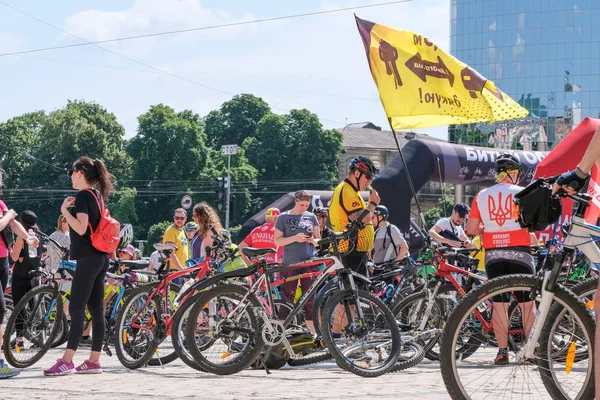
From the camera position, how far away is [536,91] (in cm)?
11244

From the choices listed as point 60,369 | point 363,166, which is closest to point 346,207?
point 363,166

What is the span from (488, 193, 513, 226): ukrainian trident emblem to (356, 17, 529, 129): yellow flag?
6871 millimetres

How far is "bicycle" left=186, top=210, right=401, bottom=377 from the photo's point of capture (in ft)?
26.9

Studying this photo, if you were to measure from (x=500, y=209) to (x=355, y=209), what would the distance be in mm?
1523

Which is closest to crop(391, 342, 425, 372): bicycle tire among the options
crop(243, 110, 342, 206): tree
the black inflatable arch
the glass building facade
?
the black inflatable arch

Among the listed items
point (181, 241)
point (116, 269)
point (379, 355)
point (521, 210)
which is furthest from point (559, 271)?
point (181, 241)

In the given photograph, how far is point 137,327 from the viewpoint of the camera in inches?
371

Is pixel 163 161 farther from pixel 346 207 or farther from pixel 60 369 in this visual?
pixel 60 369

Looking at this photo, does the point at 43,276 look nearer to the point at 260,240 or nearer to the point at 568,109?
the point at 260,240

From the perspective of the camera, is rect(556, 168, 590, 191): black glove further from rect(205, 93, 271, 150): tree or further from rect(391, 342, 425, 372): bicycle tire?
rect(205, 93, 271, 150): tree

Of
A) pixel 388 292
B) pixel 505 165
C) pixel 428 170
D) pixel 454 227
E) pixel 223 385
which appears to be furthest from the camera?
pixel 428 170

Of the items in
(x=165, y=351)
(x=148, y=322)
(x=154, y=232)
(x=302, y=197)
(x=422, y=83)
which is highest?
(x=422, y=83)

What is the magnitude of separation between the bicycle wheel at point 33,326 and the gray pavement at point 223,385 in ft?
1.56

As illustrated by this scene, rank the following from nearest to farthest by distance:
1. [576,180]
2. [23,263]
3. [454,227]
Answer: [576,180] → [23,263] → [454,227]
